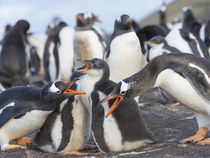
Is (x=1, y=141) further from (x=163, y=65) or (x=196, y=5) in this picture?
(x=196, y=5)

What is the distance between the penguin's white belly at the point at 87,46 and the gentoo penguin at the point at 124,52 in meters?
1.69

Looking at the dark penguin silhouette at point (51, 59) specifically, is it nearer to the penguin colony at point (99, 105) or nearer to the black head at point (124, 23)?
the black head at point (124, 23)

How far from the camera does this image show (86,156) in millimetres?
3752

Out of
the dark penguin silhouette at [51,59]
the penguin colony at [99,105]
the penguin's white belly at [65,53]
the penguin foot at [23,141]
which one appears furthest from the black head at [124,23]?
the dark penguin silhouette at [51,59]

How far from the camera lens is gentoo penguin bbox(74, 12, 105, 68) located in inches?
301

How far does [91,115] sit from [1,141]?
962mm


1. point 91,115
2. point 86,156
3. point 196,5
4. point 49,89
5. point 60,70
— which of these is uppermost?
point 49,89

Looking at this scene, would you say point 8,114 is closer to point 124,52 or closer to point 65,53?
point 124,52

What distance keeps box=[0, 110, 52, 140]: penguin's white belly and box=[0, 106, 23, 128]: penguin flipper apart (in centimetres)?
6

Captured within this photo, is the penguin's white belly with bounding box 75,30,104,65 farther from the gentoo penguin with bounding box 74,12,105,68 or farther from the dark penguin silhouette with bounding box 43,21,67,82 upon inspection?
the dark penguin silhouette with bounding box 43,21,67,82

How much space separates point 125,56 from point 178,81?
7.12 feet

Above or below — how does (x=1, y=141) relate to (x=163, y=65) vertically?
below

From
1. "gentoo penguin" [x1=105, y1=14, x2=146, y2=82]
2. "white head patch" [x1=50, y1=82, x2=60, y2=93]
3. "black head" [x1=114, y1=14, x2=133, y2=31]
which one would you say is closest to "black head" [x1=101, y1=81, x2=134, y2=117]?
"white head patch" [x1=50, y1=82, x2=60, y2=93]

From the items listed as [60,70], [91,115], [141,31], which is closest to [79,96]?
[91,115]
